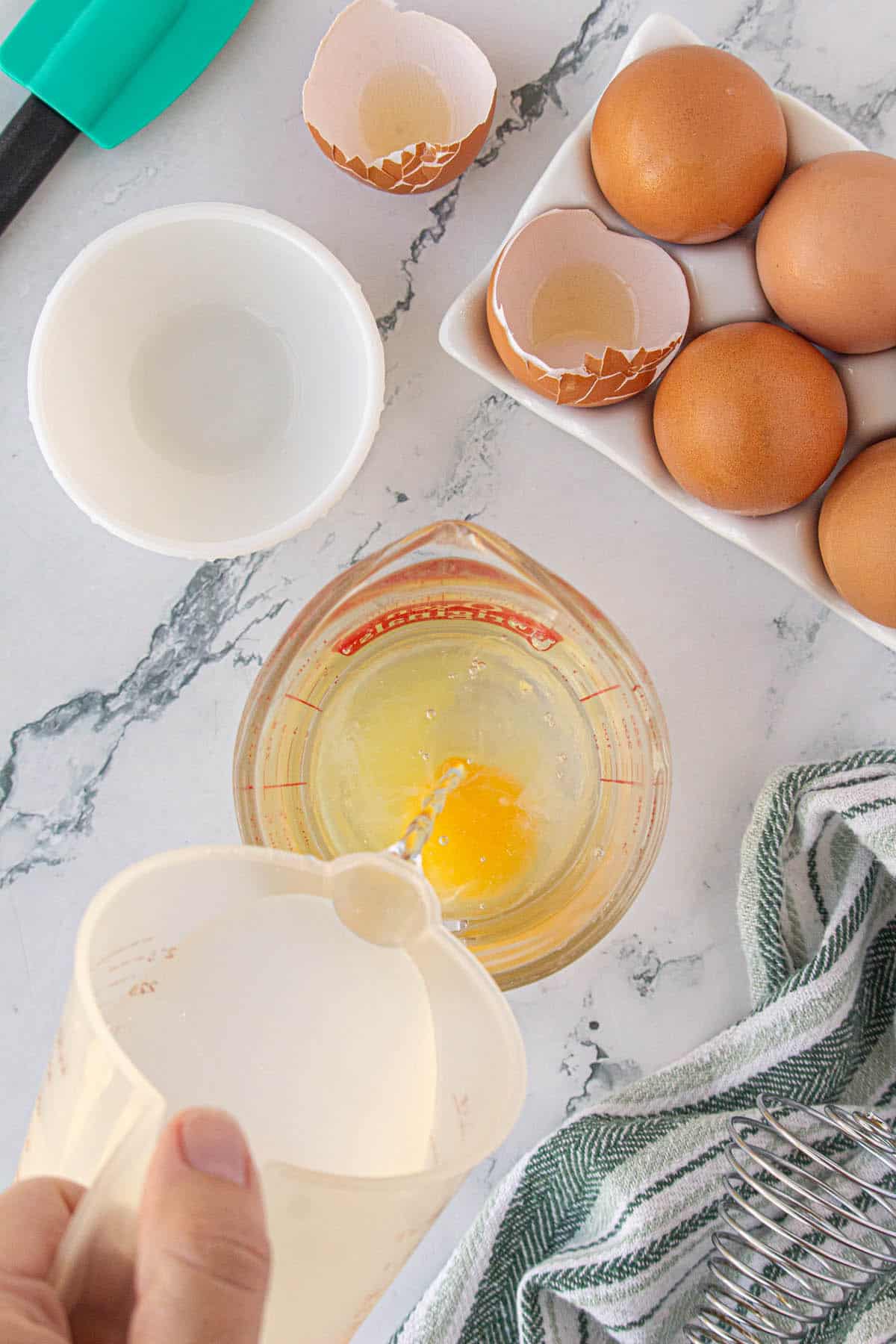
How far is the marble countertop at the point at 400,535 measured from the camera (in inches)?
31.5

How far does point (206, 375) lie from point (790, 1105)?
0.68 meters

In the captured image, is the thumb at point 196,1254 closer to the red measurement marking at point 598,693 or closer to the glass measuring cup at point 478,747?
the glass measuring cup at point 478,747

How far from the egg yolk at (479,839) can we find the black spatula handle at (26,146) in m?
0.51

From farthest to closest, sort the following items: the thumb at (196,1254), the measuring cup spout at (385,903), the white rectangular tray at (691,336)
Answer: the white rectangular tray at (691,336), the measuring cup spout at (385,903), the thumb at (196,1254)

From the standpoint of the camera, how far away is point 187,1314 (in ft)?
1.40

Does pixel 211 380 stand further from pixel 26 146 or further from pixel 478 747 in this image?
pixel 478 747

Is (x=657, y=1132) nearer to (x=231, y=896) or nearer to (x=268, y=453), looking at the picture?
(x=231, y=896)

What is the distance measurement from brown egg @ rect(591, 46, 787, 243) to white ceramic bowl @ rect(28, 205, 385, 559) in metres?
0.19

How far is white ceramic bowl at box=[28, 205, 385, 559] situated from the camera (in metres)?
0.74

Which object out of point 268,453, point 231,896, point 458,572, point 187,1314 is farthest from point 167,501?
point 187,1314

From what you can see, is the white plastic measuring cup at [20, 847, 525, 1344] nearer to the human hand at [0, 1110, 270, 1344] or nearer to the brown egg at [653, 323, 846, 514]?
the human hand at [0, 1110, 270, 1344]

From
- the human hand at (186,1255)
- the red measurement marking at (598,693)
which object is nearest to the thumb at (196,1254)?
the human hand at (186,1255)

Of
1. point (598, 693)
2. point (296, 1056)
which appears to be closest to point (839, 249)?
point (598, 693)

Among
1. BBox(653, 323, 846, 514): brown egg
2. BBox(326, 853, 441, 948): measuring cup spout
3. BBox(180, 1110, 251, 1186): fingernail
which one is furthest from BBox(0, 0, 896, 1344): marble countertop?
BBox(180, 1110, 251, 1186): fingernail
